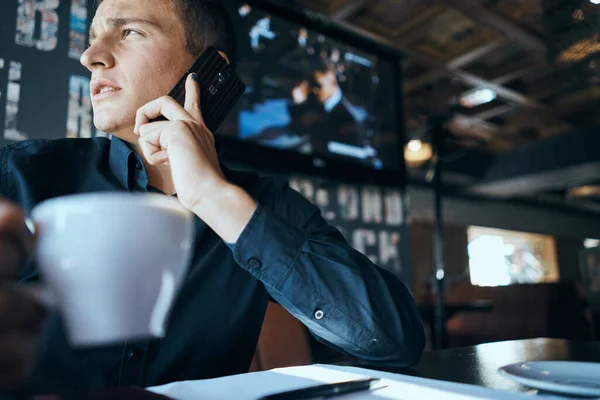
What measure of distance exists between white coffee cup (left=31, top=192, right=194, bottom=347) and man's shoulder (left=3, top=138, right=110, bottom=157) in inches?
30.5

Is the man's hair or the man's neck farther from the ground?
the man's hair

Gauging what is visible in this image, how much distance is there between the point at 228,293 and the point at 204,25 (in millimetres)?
675

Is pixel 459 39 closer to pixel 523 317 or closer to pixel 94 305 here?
pixel 523 317

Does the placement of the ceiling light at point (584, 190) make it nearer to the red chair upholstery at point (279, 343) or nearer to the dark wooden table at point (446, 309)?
the dark wooden table at point (446, 309)

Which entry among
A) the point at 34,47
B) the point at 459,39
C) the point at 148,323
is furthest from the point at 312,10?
the point at 148,323

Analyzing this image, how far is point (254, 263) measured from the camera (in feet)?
2.08

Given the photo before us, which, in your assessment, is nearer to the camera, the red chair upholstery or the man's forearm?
the man's forearm

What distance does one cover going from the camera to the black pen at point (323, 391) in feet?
1.28

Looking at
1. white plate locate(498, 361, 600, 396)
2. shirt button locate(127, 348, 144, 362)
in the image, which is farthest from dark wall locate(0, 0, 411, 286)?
white plate locate(498, 361, 600, 396)

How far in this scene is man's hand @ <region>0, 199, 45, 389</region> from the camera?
21 centimetres

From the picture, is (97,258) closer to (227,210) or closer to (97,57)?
(227,210)

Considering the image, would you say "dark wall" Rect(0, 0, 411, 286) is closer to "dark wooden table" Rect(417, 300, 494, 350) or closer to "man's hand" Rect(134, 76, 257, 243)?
"man's hand" Rect(134, 76, 257, 243)

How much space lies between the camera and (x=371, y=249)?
2.45 metres

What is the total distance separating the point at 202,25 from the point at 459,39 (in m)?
3.38
